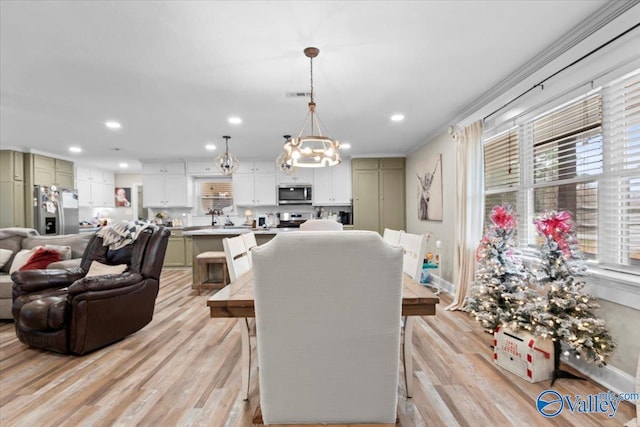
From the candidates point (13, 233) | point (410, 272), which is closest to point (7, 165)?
point (13, 233)

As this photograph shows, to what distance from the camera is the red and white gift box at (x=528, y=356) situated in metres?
2.02

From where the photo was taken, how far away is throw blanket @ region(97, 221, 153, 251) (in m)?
3.02

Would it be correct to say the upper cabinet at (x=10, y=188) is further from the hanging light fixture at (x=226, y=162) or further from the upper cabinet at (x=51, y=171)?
the hanging light fixture at (x=226, y=162)

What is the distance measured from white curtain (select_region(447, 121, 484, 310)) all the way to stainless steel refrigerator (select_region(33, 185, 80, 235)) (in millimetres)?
7071

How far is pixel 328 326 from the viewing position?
104 centimetres

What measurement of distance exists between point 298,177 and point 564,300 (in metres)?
5.31

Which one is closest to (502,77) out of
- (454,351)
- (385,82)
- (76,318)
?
(385,82)

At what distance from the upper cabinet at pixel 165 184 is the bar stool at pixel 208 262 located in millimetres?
2814

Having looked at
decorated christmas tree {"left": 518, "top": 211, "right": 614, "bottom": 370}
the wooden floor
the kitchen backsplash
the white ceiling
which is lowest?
the wooden floor

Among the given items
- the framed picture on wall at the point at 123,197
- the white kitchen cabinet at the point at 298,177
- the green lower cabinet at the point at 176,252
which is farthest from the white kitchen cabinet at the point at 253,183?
the framed picture on wall at the point at 123,197

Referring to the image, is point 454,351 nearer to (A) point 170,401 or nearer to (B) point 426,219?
(A) point 170,401

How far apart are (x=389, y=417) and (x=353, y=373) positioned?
8.8 inches

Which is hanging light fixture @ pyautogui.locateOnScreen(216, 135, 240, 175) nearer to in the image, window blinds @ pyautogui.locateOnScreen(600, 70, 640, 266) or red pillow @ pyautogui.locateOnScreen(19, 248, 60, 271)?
red pillow @ pyautogui.locateOnScreen(19, 248, 60, 271)

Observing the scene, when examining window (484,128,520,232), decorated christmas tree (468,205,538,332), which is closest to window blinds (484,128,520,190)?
window (484,128,520,232)
